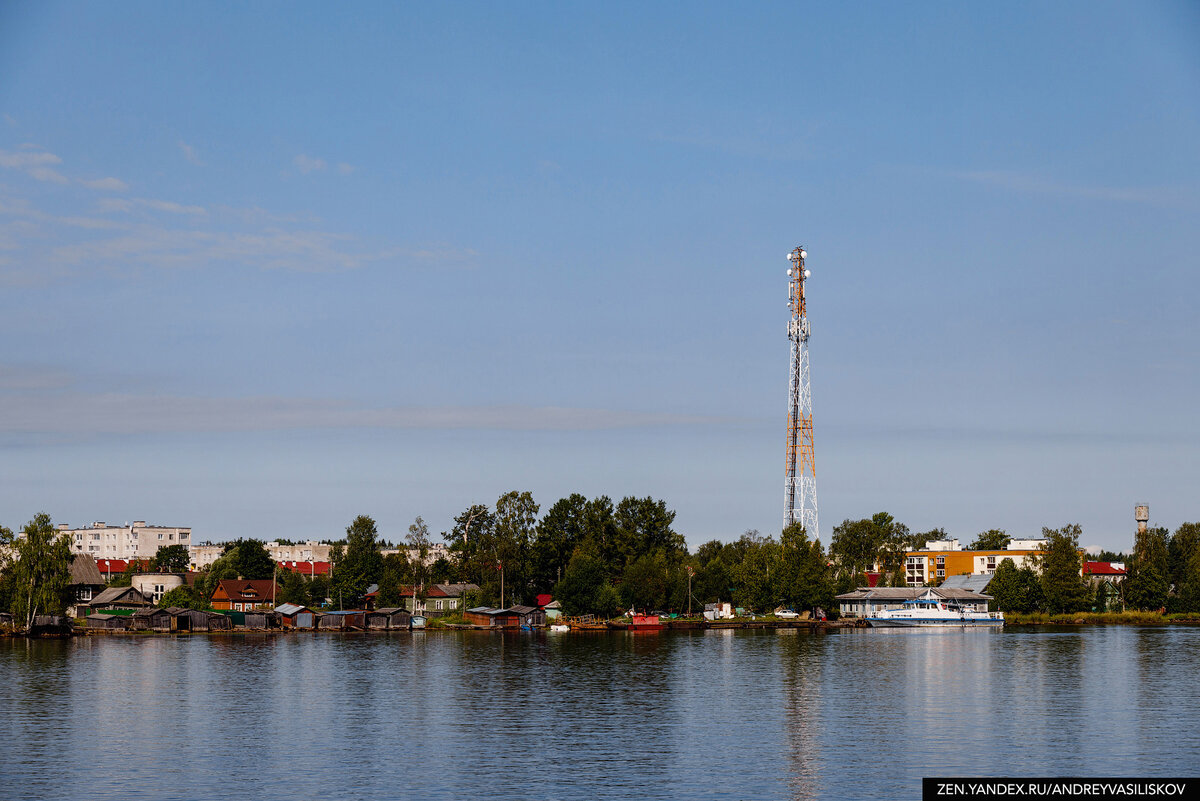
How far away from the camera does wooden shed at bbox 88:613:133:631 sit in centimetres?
15000

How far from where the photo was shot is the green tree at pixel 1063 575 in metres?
168

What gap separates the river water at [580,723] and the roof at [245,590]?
232ft

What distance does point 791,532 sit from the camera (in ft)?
535

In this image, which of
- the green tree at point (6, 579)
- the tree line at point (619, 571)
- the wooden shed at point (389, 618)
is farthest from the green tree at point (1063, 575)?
the green tree at point (6, 579)

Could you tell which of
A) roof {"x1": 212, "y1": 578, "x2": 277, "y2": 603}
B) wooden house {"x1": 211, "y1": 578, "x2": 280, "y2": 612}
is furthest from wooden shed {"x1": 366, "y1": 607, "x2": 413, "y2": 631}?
roof {"x1": 212, "y1": 578, "x2": 277, "y2": 603}

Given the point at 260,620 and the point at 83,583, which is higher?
the point at 83,583

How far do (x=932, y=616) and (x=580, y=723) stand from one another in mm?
124747

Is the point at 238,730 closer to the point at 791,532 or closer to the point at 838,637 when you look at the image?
the point at 838,637

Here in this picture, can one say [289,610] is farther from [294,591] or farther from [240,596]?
[240,596]

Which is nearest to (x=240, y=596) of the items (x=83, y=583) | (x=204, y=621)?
(x=83, y=583)

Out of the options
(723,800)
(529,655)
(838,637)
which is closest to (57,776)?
(723,800)

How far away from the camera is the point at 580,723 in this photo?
2338 inches

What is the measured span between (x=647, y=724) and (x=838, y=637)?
294 feet

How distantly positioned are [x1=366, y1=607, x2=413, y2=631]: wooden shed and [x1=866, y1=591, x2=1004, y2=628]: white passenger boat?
227 ft
